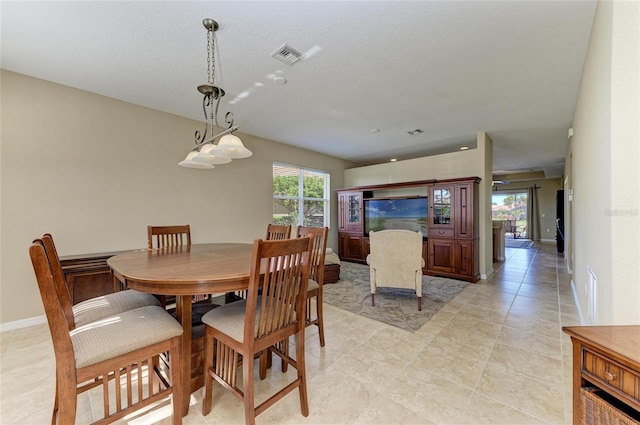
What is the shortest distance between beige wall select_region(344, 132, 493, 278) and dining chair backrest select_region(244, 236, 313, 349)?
4267 mm

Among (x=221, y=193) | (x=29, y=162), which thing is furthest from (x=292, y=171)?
(x=29, y=162)

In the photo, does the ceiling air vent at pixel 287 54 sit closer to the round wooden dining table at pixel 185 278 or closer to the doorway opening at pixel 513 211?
the round wooden dining table at pixel 185 278

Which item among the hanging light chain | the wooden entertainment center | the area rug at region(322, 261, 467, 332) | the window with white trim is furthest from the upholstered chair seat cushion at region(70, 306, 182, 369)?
the wooden entertainment center

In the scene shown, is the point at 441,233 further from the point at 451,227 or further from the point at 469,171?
the point at 469,171

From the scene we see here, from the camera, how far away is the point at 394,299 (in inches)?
136

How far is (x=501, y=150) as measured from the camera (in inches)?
224

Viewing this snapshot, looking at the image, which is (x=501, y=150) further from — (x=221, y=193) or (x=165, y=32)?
(x=165, y=32)

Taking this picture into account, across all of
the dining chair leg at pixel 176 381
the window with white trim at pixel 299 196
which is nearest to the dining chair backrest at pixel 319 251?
the dining chair leg at pixel 176 381

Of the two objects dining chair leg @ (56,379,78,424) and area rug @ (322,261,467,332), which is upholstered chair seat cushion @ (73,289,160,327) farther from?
area rug @ (322,261,467,332)

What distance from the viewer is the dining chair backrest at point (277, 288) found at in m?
1.26

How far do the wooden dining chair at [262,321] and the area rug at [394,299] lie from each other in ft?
5.24

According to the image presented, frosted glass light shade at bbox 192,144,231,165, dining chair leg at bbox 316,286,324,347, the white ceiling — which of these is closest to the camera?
the white ceiling

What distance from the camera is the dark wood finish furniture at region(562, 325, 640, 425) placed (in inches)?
28.2

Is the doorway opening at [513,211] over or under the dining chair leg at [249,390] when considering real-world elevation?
over
